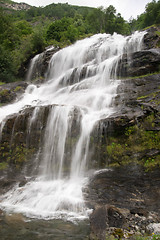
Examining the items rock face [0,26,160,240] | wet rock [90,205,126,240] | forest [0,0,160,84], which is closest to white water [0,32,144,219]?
rock face [0,26,160,240]

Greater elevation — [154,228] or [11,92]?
[11,92]

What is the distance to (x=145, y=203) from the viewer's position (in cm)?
684

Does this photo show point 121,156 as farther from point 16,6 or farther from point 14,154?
point 16,6

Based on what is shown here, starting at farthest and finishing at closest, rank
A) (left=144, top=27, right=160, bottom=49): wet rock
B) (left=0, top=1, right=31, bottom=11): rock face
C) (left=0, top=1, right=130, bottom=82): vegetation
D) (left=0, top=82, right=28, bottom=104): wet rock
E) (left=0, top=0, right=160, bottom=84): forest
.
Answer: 1. (left=0, top=1, right=31, bottom=11): rock face
2. (left=0, top=0, right=160, bottom=84): forest
3. (left=0, top=1, right=130, bottom=82): vegetation
4. (left=144, top=27, right=160, bottom=49): wet rock
5. (left=0, top=82, right=28, bottom=104): wet rock

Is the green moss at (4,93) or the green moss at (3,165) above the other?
the green moss at (4,93)

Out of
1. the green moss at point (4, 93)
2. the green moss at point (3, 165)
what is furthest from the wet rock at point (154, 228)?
the green moss at point (4, 93)

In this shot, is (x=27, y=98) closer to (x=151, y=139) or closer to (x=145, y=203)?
(x=151, y=139)

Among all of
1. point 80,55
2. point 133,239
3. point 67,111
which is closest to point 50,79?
point 80,55

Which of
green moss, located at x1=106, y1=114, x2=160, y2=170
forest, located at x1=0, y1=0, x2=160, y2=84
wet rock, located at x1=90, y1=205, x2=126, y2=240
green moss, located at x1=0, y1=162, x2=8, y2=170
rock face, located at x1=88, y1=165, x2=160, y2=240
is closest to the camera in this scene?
wet rock, located at x1=90, y1=205, x2=126, y2=240

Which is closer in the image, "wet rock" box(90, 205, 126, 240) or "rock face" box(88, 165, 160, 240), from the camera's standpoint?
"wet rock" box(90, 205, 126, 240)

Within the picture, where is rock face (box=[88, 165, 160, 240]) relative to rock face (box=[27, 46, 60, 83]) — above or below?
below

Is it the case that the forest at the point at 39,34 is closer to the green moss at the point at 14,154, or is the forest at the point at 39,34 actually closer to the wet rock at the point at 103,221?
the green moss at the point at 14,154

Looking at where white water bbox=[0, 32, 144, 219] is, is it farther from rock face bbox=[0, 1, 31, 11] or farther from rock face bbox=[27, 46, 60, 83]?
rock face bbox=[0, 1, 31, 11]

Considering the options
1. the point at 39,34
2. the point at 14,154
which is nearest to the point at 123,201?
the point at 14,154
